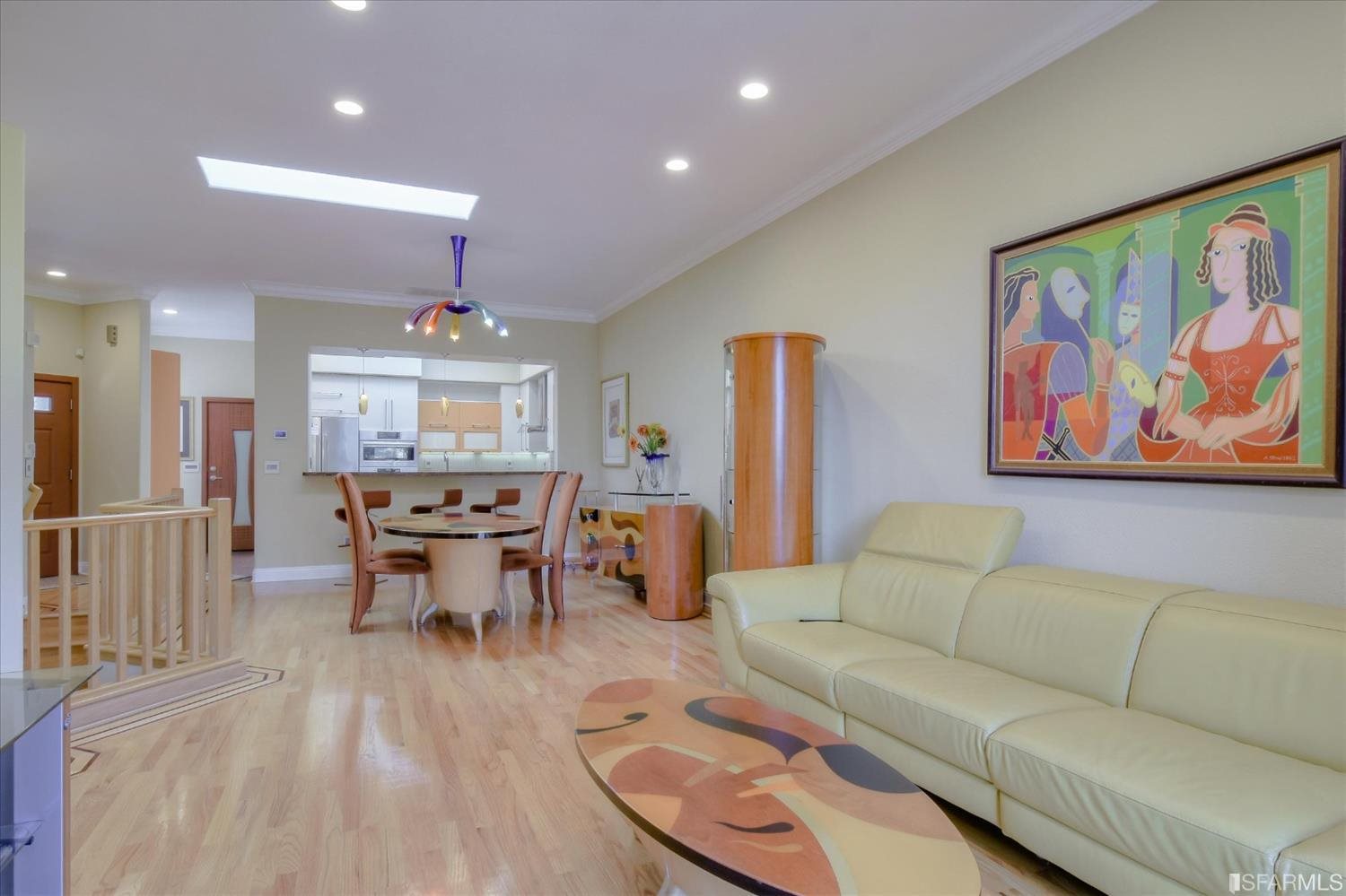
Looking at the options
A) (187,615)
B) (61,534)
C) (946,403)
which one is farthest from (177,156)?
(946,403)

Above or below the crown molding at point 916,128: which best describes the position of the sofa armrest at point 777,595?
below

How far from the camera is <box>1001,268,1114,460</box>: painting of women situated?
256 centimetres

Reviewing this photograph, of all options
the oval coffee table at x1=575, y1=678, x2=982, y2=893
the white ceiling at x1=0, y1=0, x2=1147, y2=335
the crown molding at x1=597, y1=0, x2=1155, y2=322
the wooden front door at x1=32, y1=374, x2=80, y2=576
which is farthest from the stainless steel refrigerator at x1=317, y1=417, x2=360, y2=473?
the oval coffee table at x1=575, y1=678, x2=982, y2=893

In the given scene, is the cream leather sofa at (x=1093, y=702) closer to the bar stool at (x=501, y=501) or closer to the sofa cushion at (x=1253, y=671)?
the sofa cushion at (x=1253, y=671)

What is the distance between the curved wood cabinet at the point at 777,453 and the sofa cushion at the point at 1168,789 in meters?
1.89

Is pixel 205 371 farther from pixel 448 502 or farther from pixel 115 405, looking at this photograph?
pixel 448 502

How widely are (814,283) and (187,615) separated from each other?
13.2ft

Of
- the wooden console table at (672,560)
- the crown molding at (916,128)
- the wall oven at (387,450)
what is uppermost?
the crown molding at (916,128)

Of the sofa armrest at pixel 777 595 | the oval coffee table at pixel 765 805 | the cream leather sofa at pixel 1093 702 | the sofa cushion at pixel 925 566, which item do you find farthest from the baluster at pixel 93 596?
the sofa cushion at pixel 925 566

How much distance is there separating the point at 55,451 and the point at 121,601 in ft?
16.3

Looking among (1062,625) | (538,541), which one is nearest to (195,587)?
(538,541)

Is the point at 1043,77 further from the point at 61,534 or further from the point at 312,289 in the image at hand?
the point at 312,289

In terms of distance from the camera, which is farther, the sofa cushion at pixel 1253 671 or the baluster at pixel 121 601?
the baluster at pixel 121 601

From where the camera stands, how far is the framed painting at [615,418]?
696 centimetres
